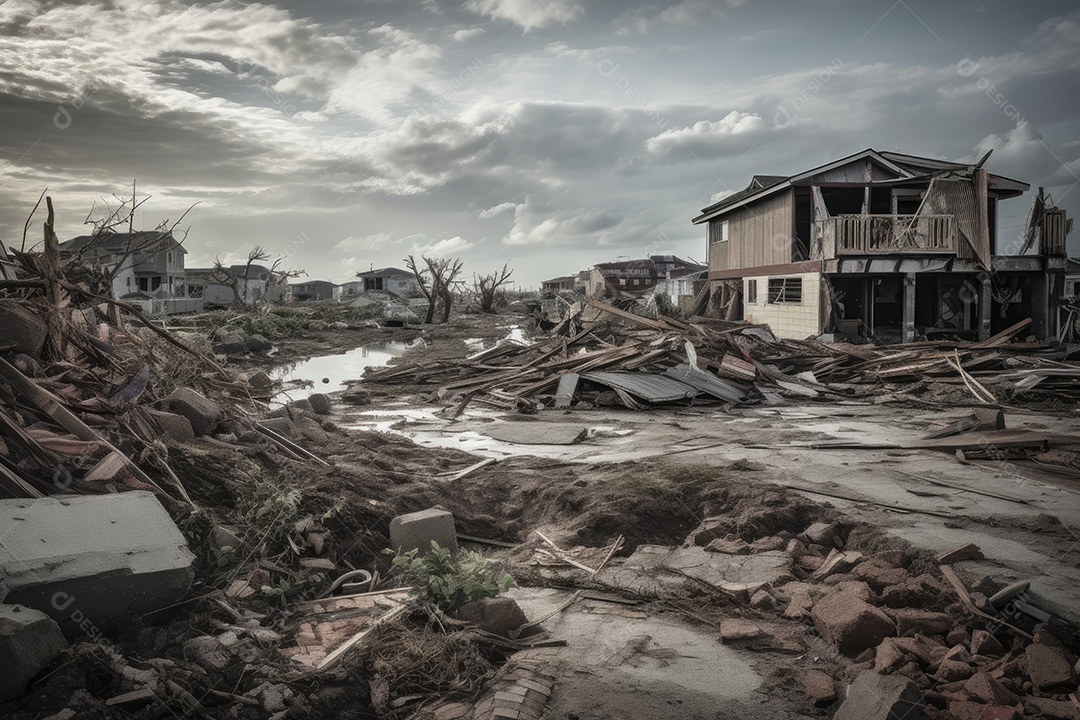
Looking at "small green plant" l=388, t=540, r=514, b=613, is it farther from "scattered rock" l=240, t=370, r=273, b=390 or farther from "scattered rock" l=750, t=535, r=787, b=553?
"scattered rock" l=240, t=370, r=273, b=390

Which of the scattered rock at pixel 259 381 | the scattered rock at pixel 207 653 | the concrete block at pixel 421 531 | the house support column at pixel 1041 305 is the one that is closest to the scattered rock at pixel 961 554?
the concrete block at pixel 421 531

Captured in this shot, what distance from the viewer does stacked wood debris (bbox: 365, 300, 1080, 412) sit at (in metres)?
13.6

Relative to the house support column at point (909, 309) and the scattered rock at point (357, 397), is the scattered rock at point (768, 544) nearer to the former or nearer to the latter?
the scattered rock at point (357, 397)

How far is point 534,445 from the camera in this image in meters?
10.2

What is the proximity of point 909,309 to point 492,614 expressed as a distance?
19846 millimetres

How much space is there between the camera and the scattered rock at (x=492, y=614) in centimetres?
449

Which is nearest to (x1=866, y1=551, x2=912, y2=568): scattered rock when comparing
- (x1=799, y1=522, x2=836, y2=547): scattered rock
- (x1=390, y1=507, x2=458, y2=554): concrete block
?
(x1=799, y1=522, x2=836, y2=547): scattered rock

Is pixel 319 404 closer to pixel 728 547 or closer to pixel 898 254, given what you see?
pixel 728 547

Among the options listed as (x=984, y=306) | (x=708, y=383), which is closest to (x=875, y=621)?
(x=708, y=383)

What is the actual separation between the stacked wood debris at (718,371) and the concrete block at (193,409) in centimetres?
674

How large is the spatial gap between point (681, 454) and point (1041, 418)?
6531mm

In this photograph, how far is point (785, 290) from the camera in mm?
23547

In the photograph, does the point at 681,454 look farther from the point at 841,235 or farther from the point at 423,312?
the point at 423,312

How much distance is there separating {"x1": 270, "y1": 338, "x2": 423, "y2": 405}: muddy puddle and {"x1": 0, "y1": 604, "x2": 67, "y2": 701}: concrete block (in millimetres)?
9659
